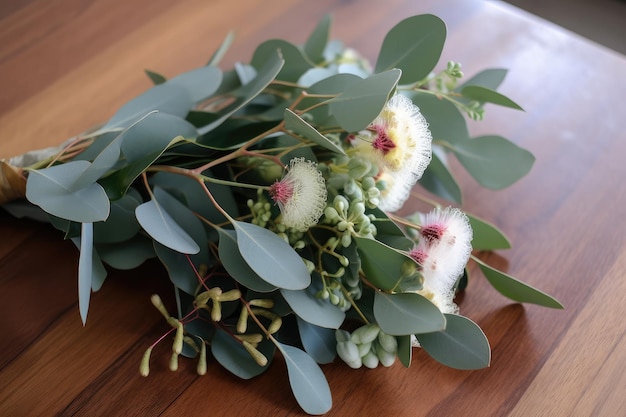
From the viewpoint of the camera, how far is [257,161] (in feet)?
2.35

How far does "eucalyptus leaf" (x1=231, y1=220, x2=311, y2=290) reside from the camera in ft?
1.95

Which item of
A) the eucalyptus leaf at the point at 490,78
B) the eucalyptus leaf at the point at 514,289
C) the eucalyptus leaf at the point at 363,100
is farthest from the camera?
the eucalyptus leaf at the point at 490,78

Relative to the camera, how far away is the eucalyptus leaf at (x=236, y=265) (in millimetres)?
625

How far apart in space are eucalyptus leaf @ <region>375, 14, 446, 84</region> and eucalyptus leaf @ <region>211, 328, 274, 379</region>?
0.96 ft

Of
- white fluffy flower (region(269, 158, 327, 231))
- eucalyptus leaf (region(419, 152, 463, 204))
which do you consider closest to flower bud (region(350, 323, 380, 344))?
white fluffy flower (region(269, 158, 327, 231))

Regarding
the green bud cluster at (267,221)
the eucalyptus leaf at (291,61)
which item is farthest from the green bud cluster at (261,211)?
the eucalyptus leaf at (291,61)

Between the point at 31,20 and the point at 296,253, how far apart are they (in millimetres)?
612

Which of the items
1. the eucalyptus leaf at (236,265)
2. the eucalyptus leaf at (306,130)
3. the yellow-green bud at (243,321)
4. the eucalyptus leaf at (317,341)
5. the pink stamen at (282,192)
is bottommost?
the eucalyptus leaf at (317,341)

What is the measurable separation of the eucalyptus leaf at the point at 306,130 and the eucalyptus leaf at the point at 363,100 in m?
0.02

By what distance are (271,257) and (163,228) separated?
0.10 metres

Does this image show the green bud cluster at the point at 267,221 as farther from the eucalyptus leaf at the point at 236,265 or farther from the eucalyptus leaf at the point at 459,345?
the eucalyptus leaf at the point at 459,345

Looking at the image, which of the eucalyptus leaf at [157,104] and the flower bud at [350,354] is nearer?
the flower bud at [350,354]

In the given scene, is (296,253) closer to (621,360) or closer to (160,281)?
(160,281)

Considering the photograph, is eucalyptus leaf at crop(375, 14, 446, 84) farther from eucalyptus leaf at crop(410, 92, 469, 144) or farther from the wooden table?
the wooden table
